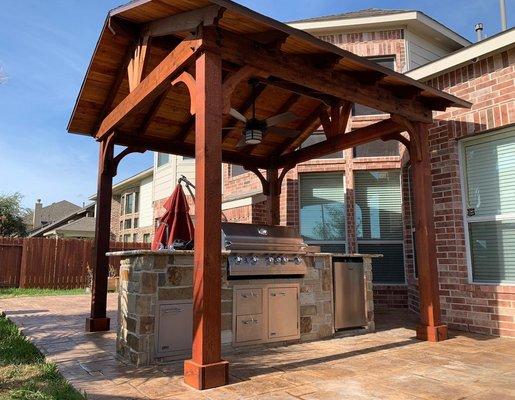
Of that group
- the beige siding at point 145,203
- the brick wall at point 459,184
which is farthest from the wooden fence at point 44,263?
the brick wall at point 459,184

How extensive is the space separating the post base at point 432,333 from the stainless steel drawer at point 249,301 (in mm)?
2164

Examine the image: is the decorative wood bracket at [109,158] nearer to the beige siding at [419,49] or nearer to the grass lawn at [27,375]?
the grass lawn at [27,375]

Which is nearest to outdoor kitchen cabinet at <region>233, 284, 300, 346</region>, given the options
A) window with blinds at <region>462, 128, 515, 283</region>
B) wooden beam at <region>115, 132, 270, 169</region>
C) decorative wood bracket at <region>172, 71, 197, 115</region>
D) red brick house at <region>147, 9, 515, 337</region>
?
decorative wood bracket at <region>172, 71, 197, 115</region>

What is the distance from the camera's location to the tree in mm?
27209

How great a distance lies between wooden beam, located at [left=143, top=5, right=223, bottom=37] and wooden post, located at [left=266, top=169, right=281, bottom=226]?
Result: 13.8ft

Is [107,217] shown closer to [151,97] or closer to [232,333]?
[151,97]

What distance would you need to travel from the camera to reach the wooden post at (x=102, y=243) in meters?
6.22

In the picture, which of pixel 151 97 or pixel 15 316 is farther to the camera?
pixel 15 316

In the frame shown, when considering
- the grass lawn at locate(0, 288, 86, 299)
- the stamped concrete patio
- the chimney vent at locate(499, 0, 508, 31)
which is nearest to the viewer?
the stamped concrete patio

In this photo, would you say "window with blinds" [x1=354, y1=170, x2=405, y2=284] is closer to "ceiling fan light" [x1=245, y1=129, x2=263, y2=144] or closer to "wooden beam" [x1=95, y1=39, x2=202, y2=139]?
"ceiling fan light" [x1=245, y1=129, x2=263, y2=144]

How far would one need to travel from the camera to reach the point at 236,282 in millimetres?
4863

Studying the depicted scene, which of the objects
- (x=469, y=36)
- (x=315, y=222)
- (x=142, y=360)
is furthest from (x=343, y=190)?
(x=469, y=36)

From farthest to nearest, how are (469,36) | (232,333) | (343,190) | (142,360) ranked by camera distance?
1. (469,36)
2. (343,190)
3. (232,333)
4. (142,360)

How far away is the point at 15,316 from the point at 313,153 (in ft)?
19.9
